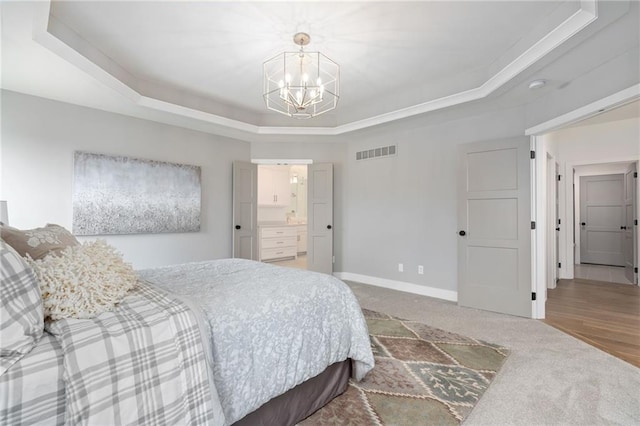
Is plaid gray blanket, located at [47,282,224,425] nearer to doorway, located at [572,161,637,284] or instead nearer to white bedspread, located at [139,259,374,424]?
white bedspread, located at [139,259,374,424]

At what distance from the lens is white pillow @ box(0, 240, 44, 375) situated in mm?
876

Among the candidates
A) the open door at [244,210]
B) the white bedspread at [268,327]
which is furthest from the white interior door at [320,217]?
the white bedspread at [268,327]

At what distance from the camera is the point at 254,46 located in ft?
9.36

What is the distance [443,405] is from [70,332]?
76.3 inches

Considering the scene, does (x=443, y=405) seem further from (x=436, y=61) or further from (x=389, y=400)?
(x=436, y=61)

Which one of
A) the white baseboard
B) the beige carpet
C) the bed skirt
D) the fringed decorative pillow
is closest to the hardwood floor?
the beige carpet

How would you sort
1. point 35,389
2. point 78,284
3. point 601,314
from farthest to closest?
point 601,314
point 78,284
point 35,389

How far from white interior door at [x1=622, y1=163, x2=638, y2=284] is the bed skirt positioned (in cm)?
586

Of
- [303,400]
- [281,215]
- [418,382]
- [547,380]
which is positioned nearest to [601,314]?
[547,380]

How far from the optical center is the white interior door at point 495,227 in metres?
3.46

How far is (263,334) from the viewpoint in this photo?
4.81ft

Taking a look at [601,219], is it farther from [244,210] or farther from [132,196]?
[132,196]

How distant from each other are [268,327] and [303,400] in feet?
1.81

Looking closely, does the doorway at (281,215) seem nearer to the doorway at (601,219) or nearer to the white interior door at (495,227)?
the white interior door at (495,227)
